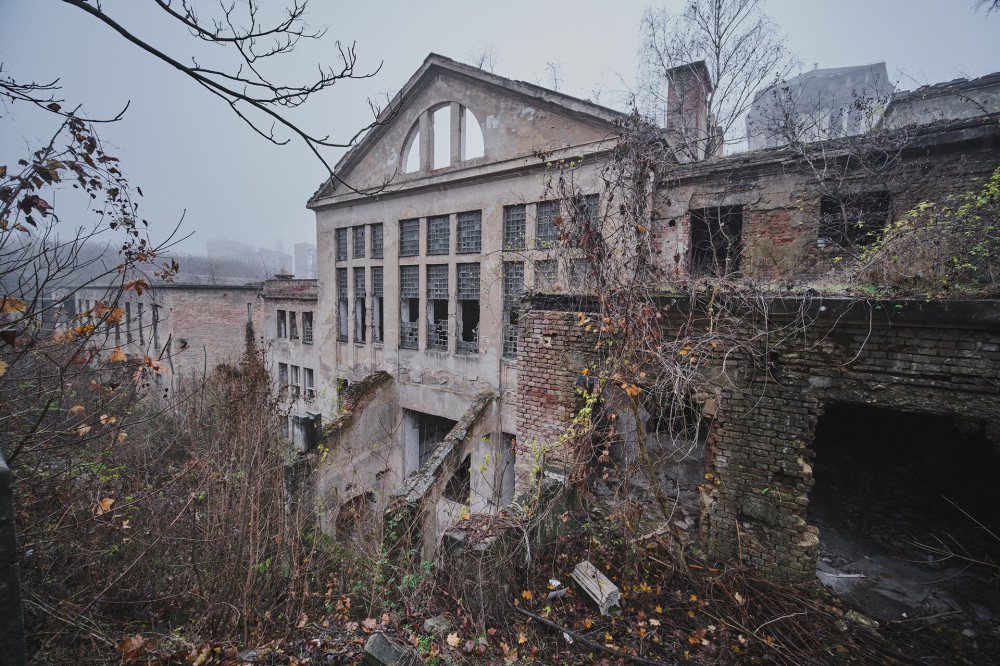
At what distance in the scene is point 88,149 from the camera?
4.71m

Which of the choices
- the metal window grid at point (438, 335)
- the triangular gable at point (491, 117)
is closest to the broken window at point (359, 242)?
the triangular gable at point (491, 117)

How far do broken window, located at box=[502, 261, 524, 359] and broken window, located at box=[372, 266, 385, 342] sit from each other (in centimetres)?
472

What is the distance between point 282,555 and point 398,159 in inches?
414

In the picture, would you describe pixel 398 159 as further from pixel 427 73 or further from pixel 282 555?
pixel 282 555

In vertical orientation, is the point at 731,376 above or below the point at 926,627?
above

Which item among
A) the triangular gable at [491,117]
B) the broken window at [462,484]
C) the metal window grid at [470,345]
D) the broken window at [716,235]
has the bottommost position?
the broken window at [462,484]

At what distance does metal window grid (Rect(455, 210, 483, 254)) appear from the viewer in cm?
1045

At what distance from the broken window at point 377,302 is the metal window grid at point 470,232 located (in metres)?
3.33

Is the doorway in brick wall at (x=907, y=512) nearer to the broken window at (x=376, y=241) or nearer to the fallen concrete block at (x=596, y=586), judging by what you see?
the fallen concrete block at (x=596, y=586)

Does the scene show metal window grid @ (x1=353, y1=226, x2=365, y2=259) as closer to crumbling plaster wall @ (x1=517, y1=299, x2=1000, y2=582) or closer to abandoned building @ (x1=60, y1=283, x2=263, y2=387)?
abandoned building @ (x1=60, y1=283, x2=263, y2=387)

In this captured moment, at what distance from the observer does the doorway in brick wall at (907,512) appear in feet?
14.9

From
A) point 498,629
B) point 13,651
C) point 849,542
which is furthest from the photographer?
point 849,542

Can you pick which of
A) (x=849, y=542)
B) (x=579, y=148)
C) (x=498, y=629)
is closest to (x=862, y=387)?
(x=849, y=542)

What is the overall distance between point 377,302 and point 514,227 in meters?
5.38
